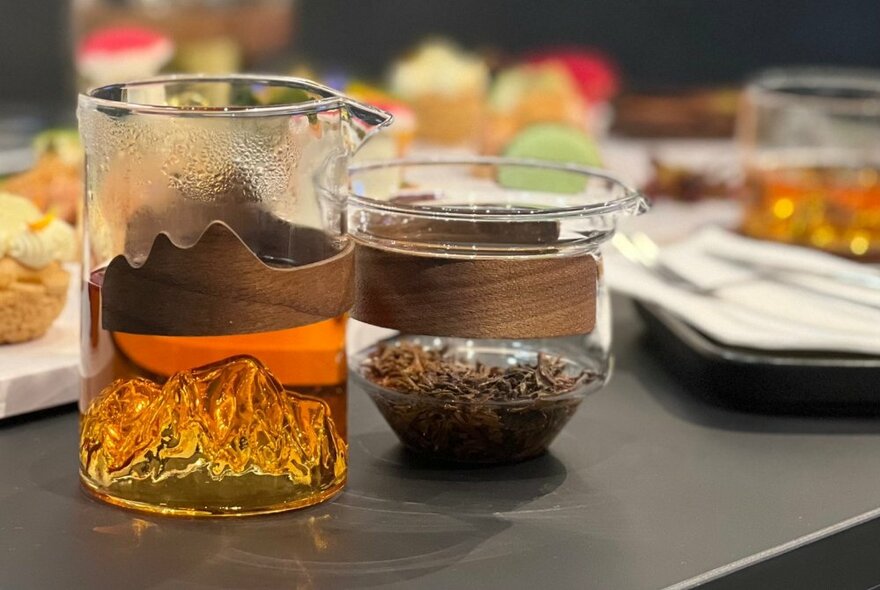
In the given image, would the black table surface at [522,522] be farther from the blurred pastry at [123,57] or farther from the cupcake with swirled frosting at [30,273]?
the blurred pastry at [123,57]

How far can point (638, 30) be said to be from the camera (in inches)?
127

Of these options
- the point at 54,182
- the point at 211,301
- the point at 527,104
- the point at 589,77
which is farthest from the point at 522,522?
the point at 589,77

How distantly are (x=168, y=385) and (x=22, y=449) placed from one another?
→ 15 cm

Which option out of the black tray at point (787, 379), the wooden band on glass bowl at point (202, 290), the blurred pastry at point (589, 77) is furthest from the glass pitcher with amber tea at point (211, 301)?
the blurred pastry at point (589, 77)

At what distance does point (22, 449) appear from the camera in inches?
28.6

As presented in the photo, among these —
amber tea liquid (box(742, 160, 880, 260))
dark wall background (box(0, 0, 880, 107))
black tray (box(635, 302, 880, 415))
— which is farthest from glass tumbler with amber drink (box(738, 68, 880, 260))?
dark wall background (box(0, 0, 880, 107))

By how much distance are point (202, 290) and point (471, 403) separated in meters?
0.16

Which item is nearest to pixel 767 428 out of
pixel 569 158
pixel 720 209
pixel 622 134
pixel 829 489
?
pixel 829 489

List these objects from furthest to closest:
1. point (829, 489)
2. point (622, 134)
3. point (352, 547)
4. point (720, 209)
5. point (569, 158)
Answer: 1. point (622, 134)
2. point (720, 209)
3. point (569, 158)
4. point (829, 489)
5. point (352, 547)

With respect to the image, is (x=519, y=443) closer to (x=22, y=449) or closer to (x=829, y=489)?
(x=829, y=489)

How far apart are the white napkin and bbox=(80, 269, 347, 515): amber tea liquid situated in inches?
13.5

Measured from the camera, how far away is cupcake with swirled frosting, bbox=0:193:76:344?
811mm

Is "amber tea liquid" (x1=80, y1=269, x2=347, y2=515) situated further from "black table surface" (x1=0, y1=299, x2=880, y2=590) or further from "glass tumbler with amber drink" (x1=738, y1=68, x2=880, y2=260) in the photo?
"glass tumbler with amber drink" (x1=738, y1=68, x2=880, y2=260)

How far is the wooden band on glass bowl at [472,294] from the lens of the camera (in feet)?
2.19
